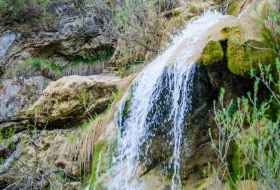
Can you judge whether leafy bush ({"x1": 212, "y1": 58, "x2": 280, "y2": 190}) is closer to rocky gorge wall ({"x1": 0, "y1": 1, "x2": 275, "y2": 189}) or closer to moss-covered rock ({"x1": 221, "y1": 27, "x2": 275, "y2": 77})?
moss-covered rock ({"x1": 221, "y1": 27, "x2": 275, "y2": 77})

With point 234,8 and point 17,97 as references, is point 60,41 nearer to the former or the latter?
point 17,97

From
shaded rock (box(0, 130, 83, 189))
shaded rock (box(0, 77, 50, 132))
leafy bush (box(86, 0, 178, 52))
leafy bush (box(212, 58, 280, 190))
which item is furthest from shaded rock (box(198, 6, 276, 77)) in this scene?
shaded rock (box(0, 77, 50, 132))

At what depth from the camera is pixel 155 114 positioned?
15.3ft

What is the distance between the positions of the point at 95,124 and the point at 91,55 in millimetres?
4531

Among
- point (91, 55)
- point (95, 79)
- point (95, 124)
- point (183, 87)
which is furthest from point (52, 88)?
point (183, 87)

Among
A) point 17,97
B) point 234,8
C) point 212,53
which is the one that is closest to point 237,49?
point 212,53

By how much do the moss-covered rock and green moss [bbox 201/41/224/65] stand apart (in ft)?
0.34

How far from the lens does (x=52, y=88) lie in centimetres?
774

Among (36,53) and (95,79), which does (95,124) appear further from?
(36,53)

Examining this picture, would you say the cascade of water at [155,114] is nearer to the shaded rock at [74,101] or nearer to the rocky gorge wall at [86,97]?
the rocky gorge wall at [86,97]

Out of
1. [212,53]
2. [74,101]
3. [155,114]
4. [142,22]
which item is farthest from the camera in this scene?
[142,22]

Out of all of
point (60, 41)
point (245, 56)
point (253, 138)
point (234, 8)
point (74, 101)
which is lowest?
point (74, 101)

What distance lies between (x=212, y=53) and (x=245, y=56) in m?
0.37

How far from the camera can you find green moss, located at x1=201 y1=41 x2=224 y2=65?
4.24 meters
